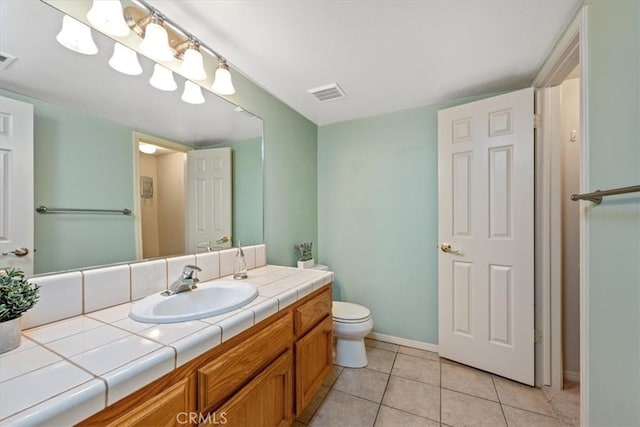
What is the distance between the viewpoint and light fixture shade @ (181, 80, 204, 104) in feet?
4.58

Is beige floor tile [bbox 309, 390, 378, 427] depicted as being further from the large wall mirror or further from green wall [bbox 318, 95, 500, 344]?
the large wall mirror

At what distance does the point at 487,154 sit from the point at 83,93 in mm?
2282

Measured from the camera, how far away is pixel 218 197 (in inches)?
62.9

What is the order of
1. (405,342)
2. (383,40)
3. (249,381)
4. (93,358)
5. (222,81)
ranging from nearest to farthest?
(93,358) < (249,381) < (383,40) < (222,81) < (405,342)

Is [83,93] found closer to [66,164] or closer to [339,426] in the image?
[66,164]

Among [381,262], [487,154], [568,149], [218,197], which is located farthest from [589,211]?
[218,197]

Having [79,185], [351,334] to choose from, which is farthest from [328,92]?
[351,334]

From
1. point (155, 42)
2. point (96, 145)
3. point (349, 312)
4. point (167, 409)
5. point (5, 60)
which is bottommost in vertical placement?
point (349, 312)

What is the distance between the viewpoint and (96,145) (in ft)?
3.34

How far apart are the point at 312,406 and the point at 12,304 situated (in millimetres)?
1476

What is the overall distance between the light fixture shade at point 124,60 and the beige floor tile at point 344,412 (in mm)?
2001

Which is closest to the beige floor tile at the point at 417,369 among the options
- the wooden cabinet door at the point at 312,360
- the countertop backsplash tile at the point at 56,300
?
the wooden cabinet door at the point at 312,360

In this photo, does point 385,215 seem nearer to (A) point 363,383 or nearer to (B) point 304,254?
(B) point 304,254

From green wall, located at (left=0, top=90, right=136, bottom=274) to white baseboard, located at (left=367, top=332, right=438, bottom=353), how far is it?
2.07m
